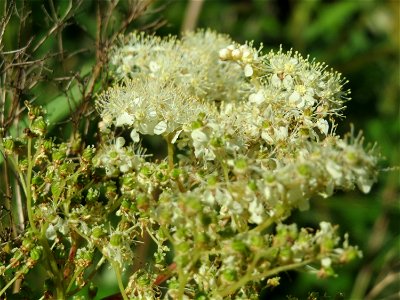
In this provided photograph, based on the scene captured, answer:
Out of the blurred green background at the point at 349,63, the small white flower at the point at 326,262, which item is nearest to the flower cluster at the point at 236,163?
the small white flower at the point at 326,262

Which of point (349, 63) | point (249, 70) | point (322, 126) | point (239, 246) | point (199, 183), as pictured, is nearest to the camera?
point (239, 246)

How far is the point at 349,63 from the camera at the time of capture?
116 inches

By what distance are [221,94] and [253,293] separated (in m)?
0.62

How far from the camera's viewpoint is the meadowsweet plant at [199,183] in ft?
3.84

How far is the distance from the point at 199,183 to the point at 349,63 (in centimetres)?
176

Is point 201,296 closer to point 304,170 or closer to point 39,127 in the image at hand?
point 304,170

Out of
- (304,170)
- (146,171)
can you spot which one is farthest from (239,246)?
(146,171)

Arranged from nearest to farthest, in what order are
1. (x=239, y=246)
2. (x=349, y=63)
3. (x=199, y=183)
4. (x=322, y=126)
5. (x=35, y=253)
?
(x=239, y=246)
(x=35, y=253)
(x=199, y=183)
(x=322, y=126)
(x=349, y=63)

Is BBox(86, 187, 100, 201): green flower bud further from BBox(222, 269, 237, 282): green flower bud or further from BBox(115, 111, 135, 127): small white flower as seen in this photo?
BBox(222, 269, 237, 282): green flower bud

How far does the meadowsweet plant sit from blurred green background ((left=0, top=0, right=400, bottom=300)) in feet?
2.19

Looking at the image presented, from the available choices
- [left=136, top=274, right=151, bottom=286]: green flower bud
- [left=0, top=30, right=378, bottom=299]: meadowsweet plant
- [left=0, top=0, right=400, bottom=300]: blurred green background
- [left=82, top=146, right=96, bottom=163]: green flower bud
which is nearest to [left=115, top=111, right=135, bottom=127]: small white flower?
[left=0, top=30, right=378, bottom=299]: meadowsweet plant

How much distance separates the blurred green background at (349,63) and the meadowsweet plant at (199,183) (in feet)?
2.19

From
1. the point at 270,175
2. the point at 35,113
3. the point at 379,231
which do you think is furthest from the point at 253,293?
the point at 379,231

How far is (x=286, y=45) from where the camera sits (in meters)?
3.25
